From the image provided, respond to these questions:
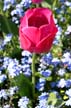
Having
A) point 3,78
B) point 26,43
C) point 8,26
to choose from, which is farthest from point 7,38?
point 26,43

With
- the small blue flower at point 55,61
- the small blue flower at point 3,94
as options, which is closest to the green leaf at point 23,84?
the small blue flower at point 3,94

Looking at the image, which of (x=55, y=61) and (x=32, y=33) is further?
(x=55, y=61)

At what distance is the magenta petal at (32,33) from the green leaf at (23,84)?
0.33 meters

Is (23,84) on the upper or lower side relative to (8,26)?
lower

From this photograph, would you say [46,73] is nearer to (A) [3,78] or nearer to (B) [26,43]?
(A) [3,78]

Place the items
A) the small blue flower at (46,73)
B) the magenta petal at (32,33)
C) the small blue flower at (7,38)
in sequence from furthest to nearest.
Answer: the small blue flower at (7,38), the small blue flower at (46,73), the magenta petal at (32,33)

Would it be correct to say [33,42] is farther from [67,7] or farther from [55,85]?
[67,7]

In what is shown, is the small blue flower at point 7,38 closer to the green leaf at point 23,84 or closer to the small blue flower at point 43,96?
the green leaf at point 23,84

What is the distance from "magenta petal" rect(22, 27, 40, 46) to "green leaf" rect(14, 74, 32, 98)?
33cm

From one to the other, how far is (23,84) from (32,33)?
0.39 m

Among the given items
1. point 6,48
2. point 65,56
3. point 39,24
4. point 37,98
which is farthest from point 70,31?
point 39,24

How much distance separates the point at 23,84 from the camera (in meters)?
1.68

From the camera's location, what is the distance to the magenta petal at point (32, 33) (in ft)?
4.42

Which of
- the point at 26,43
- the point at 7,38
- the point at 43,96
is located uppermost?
the point at 7,38
